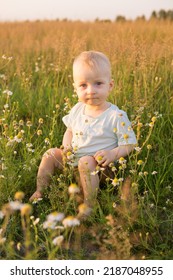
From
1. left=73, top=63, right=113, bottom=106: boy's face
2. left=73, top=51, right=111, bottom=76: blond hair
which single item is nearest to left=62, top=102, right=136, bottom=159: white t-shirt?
left=73, top=63, right=113, bottom=106: boy's face

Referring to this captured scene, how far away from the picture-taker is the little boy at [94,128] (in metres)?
2.86

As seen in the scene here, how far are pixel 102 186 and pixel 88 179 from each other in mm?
417

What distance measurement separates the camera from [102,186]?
304 centimetres

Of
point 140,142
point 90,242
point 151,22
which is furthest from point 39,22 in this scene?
point 90,242

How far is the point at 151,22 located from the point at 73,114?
514cm

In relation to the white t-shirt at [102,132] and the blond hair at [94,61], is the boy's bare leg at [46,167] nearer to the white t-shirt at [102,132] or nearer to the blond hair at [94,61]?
the white t-shirt at [102,132]

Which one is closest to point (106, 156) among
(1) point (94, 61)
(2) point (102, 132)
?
(2) point (102, 132)

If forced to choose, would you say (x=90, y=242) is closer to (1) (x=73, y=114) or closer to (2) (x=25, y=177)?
(2) (x=25, y=177)

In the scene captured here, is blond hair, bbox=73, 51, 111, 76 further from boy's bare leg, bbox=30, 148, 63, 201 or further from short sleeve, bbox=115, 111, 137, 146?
boy's bare leg, bbox=30, 148, 63, 201

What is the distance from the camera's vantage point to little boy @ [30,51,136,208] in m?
2.86

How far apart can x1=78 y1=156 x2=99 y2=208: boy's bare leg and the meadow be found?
0.20 ft

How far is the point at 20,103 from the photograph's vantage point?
4195 mm

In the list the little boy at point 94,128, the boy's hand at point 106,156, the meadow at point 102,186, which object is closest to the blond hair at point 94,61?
the little boy at point 94,128
